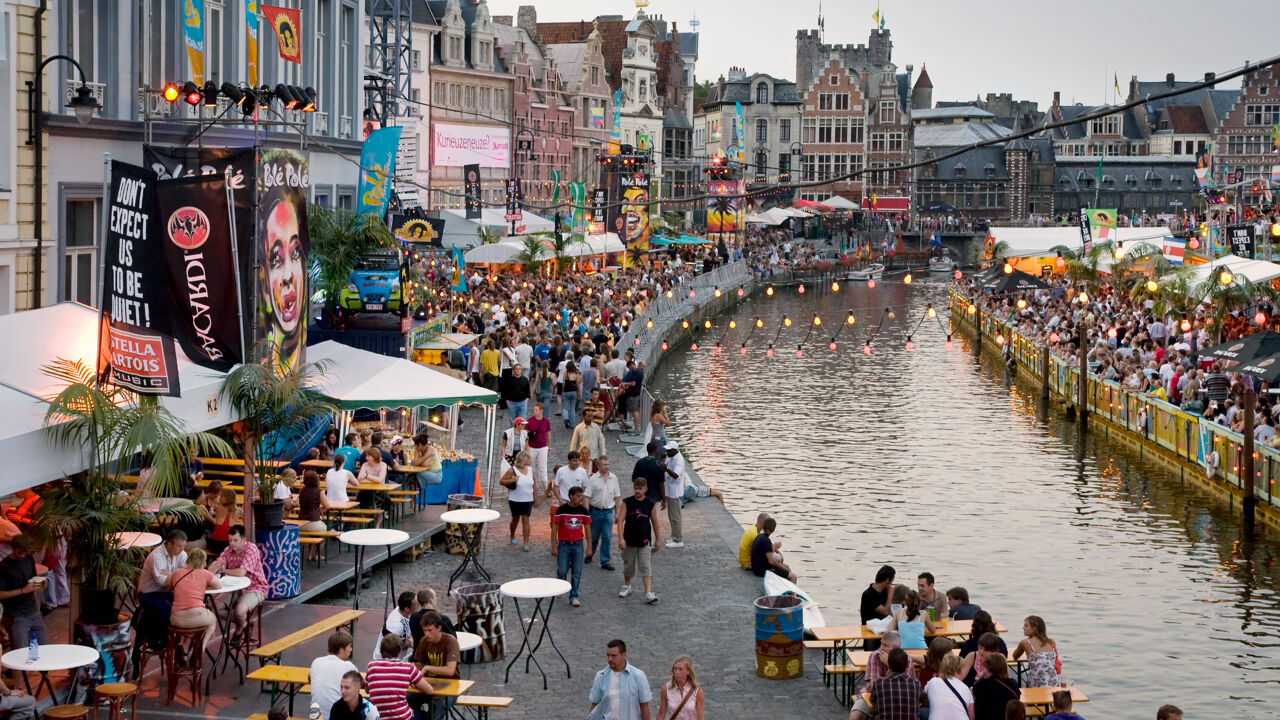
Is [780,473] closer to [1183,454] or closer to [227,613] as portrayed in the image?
[1183,454]

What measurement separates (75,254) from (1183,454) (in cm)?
1962

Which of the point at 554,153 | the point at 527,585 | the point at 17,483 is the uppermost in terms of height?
the point at 554,153

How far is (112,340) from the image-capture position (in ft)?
44.2

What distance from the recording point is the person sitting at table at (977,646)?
1234 centimetres

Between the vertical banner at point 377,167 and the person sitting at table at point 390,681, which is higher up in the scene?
the vertical banner at point 377,167

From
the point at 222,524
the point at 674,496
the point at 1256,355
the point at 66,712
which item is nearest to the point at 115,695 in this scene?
the point at 66,712

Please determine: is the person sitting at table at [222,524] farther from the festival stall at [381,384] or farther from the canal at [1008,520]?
the canal at [1008,520]

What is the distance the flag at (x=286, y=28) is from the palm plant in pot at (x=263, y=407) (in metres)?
7.82

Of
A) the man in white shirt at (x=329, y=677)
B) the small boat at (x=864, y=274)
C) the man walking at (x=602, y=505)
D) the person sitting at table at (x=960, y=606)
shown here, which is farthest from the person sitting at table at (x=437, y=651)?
the small boat at (x=864, y=274)

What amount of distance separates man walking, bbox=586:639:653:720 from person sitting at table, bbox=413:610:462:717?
1.33 metres

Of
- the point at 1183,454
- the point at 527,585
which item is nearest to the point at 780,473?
the point at 1183,454

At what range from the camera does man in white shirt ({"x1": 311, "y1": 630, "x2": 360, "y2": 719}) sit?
11.4 meters

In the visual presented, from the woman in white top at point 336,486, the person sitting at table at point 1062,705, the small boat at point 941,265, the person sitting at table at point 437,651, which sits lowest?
the person sitting at table at point 1062,705

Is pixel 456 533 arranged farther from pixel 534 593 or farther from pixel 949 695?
pixel 949 695
